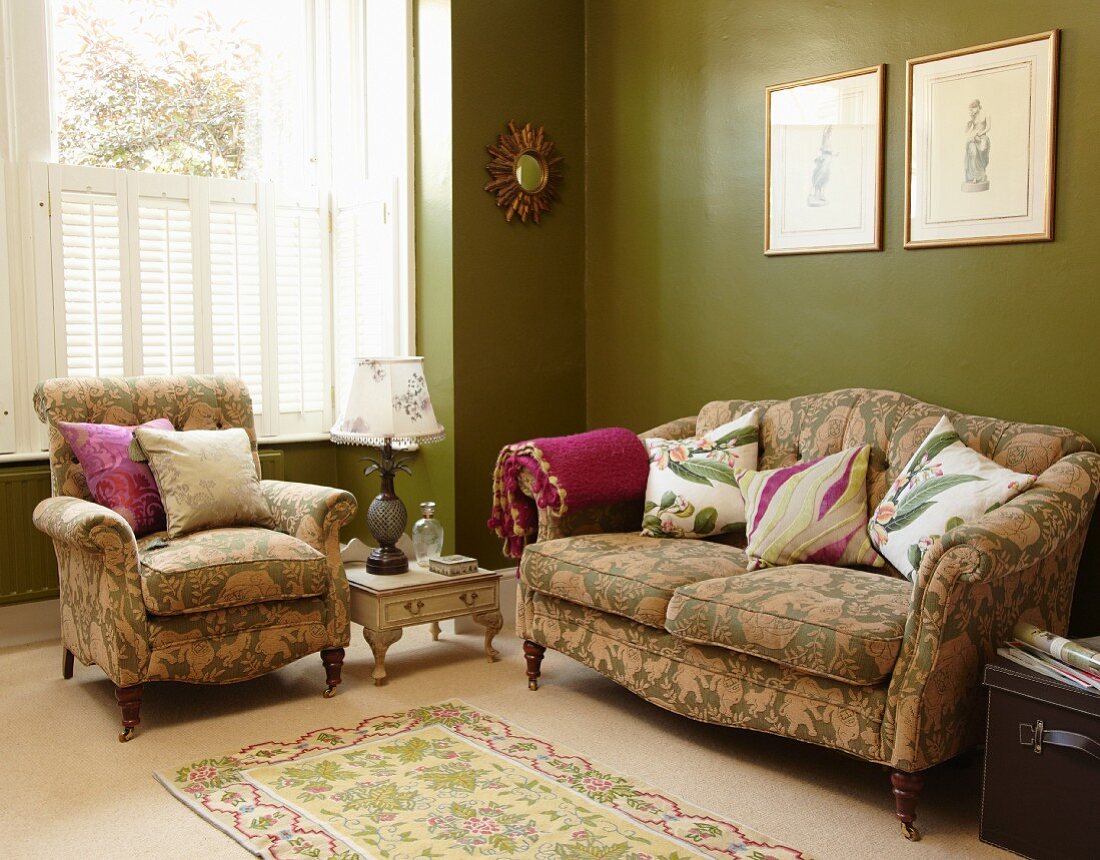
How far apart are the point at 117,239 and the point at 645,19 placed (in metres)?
2.21

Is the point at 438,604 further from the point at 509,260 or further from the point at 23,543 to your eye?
the point at 23,543

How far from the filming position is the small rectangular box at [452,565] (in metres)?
3.90

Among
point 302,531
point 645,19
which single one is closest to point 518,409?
point 302,531

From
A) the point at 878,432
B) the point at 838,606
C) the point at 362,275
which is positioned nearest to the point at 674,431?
the point at 878,432

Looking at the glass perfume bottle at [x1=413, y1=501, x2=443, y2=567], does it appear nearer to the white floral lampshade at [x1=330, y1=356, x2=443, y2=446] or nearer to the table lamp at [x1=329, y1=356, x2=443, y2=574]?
the table lamp at [x1=329, y1=356, x2=443, y2=574]

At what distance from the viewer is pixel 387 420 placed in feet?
12.3

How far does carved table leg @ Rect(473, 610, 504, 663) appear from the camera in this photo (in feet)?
13.0

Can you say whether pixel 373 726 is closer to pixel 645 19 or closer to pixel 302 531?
pixel 302 531

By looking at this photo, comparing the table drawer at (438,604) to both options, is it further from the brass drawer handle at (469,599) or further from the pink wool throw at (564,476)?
the pink wool throw at (564,476)

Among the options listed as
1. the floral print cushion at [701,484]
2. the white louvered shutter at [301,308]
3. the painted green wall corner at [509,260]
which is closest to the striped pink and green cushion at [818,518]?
the floral print cushion at [701,484]

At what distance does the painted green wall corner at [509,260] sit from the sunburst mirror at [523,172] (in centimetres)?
4

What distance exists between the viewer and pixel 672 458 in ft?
12.2

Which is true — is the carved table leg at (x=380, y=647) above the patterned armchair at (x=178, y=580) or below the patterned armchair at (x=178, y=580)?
below

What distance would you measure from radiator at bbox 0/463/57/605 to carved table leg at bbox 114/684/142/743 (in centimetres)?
119
